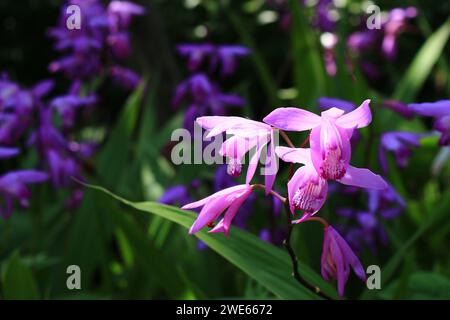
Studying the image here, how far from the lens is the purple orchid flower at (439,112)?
101 centimetres

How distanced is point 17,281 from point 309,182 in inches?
33.8

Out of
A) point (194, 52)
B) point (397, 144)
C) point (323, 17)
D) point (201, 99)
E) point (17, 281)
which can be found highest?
point (323, 17)

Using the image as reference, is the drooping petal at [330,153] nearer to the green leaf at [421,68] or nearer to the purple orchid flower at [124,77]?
the purple orchid flower at [124,77]

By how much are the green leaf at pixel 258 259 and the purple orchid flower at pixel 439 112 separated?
341mm

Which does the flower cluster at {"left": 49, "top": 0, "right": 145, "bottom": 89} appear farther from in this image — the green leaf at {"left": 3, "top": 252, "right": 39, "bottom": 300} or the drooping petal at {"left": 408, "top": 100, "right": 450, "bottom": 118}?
the drooping petal at {"left": 408, "top": 100, "right": 450, "bottom": 118}

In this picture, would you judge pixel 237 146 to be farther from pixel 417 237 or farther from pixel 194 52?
pixel 194 52

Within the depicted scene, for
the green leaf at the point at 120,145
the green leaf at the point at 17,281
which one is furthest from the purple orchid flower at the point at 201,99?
the green leaf at the point at 17,281

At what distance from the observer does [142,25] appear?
118 inches

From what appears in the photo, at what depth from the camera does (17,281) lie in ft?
4.71

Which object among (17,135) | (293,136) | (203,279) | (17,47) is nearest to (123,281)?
(203,279)

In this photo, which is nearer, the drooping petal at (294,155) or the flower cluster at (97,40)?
the drooping petal at (294,155)

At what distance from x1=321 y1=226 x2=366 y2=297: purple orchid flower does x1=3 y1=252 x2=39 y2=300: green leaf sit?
2.52ft

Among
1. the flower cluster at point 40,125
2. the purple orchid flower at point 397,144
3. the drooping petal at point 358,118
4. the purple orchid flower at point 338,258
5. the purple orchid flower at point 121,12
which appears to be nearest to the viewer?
the drooping petal at point 358,118

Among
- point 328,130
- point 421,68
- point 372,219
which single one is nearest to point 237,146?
point 328,130
